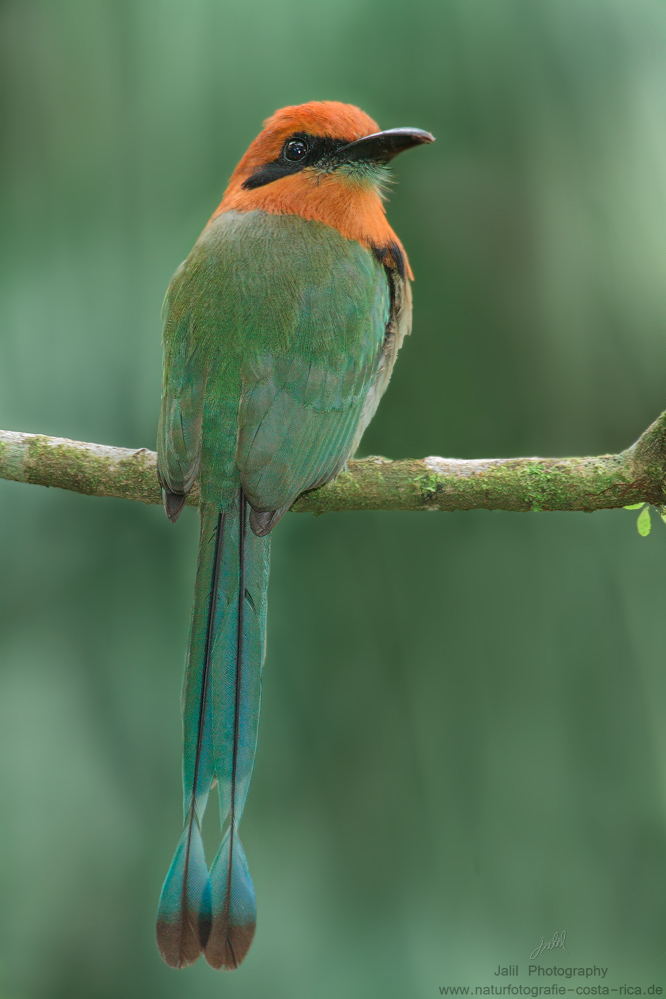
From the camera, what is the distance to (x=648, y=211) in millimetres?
2381

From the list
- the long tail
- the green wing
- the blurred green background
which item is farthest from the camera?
the blurred green background

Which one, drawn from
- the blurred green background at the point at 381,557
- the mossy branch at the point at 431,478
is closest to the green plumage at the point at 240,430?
the mossy branch at the point at 431,478

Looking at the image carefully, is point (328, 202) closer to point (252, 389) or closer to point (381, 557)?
point (252, 389)

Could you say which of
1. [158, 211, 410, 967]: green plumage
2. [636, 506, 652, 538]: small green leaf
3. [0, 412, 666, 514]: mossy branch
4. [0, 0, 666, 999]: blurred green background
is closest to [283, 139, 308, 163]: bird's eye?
[158, 211, 410, 967]: green plumage

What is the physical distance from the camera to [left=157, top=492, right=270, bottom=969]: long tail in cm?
133

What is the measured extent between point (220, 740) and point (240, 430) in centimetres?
56

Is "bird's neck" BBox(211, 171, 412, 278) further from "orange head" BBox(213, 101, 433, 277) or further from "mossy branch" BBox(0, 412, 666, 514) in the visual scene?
"mossy branch" BBox(0, 412, 666, 514)

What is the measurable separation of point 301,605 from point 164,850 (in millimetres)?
742

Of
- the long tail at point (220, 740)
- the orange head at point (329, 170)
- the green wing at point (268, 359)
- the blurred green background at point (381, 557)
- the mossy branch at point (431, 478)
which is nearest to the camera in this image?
the long tail at point (220, 740)

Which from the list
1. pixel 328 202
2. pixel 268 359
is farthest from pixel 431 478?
pixel 328 202

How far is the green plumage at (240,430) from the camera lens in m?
1.34

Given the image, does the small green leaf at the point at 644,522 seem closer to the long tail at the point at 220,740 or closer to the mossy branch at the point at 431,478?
the mossy branch at the point at 431,478

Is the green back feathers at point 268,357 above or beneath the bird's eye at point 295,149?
beneath

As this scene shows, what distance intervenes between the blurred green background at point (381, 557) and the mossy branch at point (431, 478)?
20.1 inches
